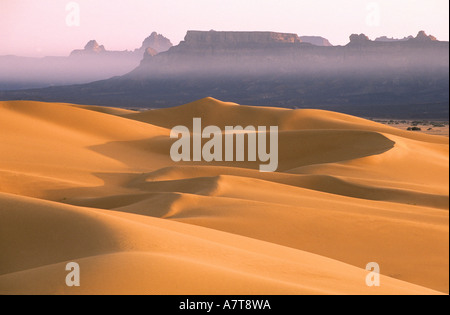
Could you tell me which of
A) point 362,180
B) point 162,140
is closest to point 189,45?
point 162,140

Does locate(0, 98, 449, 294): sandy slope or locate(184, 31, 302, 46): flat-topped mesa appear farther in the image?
locate(184, 31, 302, 46): flat-topped mesa

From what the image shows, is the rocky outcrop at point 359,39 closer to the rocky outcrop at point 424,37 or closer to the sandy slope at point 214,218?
the rocky outcrop at point 424,37

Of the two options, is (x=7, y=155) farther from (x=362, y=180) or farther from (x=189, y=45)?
(x=189, y=45)

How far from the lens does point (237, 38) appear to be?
616 feet

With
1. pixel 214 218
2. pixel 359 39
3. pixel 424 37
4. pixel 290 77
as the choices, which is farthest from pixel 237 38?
pixel 214 218

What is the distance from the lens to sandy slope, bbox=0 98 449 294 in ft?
18.3

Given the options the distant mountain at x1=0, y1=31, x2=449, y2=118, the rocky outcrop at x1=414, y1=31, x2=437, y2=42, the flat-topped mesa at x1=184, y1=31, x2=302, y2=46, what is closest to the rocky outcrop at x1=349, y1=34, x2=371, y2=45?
the distant mountain at x1=0, y1=31, x2=449, y2=118

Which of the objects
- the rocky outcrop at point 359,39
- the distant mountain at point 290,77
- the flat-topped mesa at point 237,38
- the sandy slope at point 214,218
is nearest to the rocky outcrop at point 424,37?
the distant mountain at point 290,77

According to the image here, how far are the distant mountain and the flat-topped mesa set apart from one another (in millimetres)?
317

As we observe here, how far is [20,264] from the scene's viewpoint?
6797mm

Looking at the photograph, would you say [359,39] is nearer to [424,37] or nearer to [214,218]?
[424,37]

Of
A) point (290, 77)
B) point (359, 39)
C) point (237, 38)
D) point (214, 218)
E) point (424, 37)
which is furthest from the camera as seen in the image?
point (237, 38)

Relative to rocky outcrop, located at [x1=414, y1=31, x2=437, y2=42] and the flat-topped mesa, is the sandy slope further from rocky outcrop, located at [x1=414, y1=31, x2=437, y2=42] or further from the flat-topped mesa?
the flat-topped mesa

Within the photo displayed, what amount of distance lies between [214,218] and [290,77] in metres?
148
